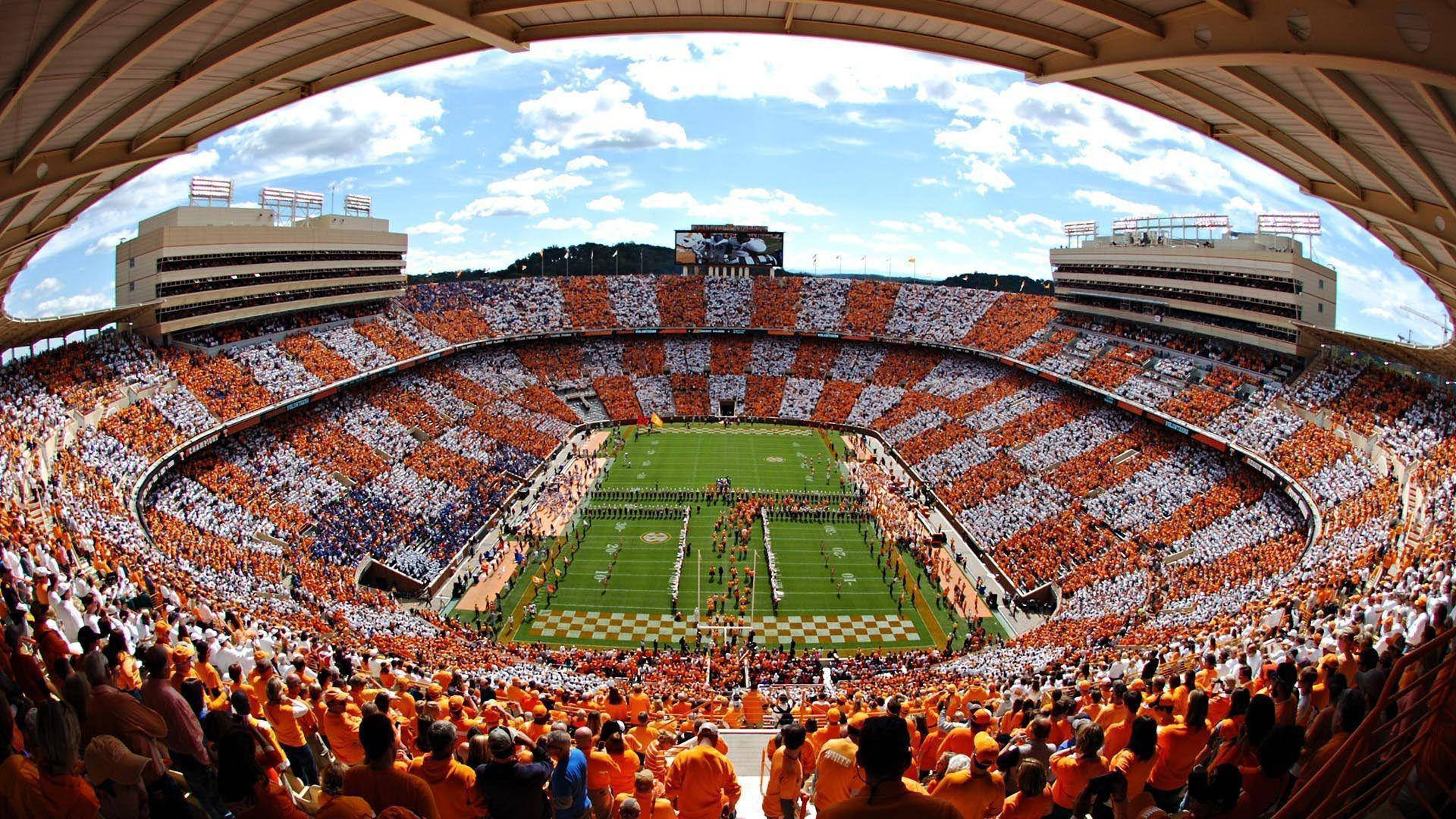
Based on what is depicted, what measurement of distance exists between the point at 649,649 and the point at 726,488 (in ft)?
52.8

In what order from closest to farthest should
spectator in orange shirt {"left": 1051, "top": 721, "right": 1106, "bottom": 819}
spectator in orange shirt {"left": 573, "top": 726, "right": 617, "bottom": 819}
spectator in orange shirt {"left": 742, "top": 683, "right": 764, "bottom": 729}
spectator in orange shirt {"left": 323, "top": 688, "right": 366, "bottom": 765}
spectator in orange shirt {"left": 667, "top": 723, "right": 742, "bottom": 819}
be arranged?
spectator in orange shirt {"left": 1051, "top": 721, "right": 1106, "bottom": 819}
spectator in orange shirt {"left": 667, "top": 723, "right": 742, "bottom": 819}
spectator in orange shirt {"left": 573, "top": 726, "right": 617, "bottom": 819}
spectator in orange shirt {"left": 323, "top": 688, "right": 366, "bottom": 765}
spectator in orange shirt {"left": 742, "top": 683, "right": 764, "bottom": 729}

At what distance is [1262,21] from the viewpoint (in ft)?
26.2

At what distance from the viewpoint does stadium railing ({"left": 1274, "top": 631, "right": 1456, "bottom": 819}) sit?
3.95m

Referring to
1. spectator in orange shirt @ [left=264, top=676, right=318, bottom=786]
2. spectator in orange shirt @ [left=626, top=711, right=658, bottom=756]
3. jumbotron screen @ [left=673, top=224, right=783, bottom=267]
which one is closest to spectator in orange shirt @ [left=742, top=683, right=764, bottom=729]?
spectator in orange shirt @ [left=626, top=711, right=658, bottom=756]

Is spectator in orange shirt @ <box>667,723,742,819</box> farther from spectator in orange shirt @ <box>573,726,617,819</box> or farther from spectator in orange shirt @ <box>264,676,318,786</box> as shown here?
spectator in orange shirt @ <box>264,676,318,786</box>

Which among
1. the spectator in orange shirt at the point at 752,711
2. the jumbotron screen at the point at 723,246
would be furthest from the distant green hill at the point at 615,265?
the spectator in orange shirt at the point at 752,711

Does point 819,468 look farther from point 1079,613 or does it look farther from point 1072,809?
point 1072,809

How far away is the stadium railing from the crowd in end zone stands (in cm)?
41

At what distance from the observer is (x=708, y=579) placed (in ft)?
101

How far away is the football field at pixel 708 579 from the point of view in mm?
26906

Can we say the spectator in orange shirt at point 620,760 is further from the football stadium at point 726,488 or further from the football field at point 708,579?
the football field at point 708,579

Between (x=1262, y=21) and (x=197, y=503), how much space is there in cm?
3107

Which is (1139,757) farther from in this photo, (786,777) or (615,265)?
(615,265)

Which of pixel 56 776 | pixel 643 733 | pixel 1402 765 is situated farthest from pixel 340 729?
pixel 1402 765
